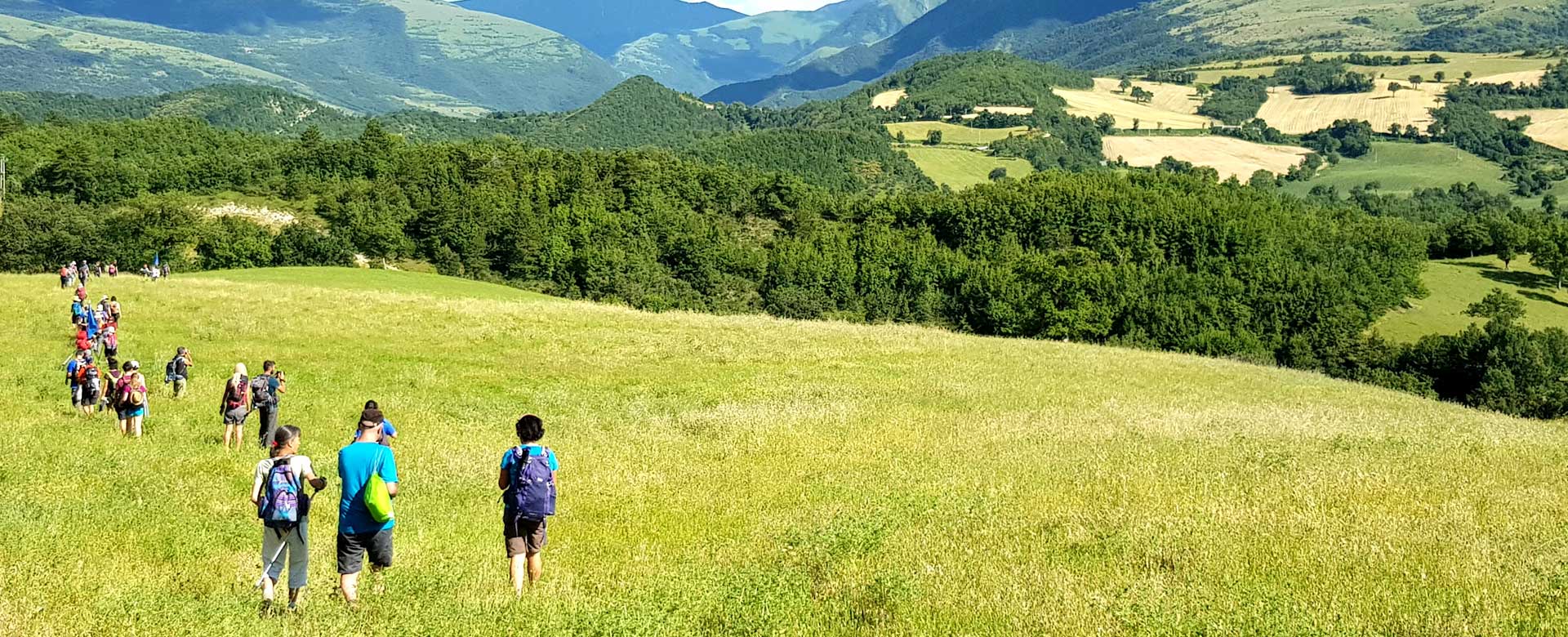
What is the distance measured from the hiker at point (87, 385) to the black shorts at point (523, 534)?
55.4ft

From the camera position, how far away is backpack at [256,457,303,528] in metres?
9.62

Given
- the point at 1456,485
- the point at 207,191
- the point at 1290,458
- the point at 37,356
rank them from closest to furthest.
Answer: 1. the point at 1456,485
2. the point at 1290,458
3. the point at 37,356
4. the point at 207,191

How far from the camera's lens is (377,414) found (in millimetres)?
10352

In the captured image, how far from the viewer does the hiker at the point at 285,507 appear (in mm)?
9633

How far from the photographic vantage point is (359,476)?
980 centimetres

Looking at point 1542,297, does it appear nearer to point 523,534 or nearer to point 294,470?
point 523,534

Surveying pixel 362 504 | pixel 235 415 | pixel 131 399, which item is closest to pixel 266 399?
pixel 235 415

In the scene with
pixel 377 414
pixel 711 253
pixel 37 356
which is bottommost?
pixel 711 253

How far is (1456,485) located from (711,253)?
4547 inches

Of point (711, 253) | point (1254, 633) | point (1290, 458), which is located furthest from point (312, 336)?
point (711, 253)

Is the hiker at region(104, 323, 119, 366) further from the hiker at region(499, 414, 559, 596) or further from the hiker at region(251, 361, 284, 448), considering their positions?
the hiker at region(499, 414, 559, 596)

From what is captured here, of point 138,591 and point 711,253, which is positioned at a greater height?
point 138,591

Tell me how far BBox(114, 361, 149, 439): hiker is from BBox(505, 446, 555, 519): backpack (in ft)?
42.8

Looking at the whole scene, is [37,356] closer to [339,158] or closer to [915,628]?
[915,628]
